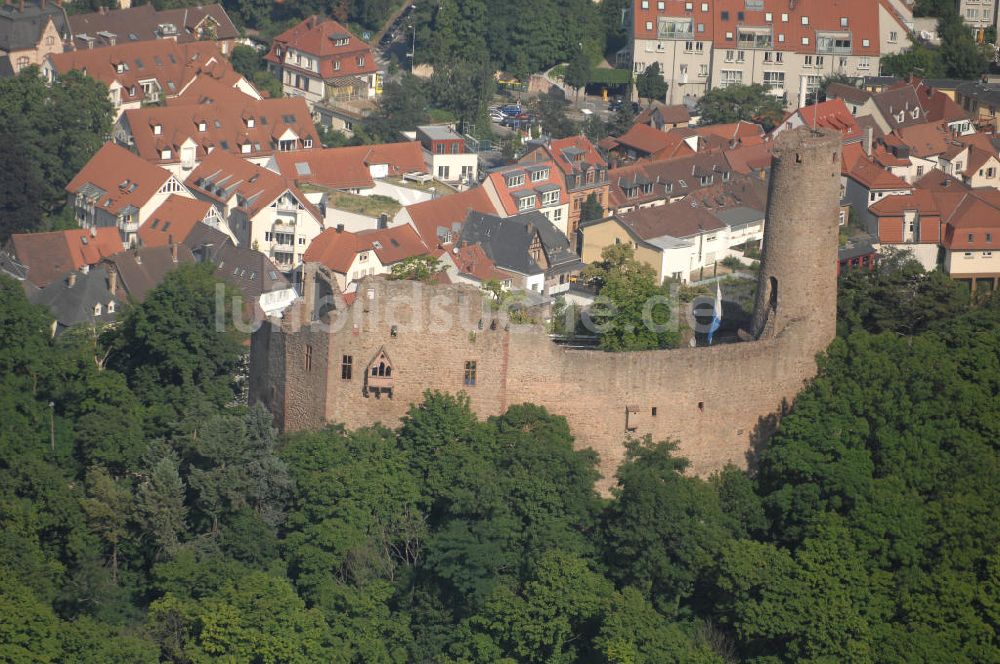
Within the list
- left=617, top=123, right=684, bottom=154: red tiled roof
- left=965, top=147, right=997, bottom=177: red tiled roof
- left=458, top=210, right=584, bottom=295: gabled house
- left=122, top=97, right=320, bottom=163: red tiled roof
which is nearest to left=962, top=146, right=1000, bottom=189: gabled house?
left=965, top=147, right=997, bottom=177: red tiled roof

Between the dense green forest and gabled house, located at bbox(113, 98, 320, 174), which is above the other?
gabled house, located at bbox(113, 98, 320, 174)

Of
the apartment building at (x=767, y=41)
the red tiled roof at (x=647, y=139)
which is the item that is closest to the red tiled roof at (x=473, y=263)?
the red tiled roof at (x=647, y=139)

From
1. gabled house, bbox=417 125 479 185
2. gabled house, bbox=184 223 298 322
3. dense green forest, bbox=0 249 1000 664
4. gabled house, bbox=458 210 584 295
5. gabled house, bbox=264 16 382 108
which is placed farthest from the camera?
gabled house, bbox=264 16 382 108

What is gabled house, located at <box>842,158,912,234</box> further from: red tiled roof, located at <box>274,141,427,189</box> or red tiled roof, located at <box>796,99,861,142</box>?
red tiled roof, located at <box>274,141,427,189</box>

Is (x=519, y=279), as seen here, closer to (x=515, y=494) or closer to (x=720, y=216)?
(x=720, y=216)

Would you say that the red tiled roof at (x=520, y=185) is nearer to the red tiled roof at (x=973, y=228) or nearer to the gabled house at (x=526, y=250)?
the gabled house at (x=526, y=250)

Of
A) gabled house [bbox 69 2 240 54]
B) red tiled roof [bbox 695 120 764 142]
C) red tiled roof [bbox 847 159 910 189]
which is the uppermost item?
gabled house [bbox 69 2 240 54]
